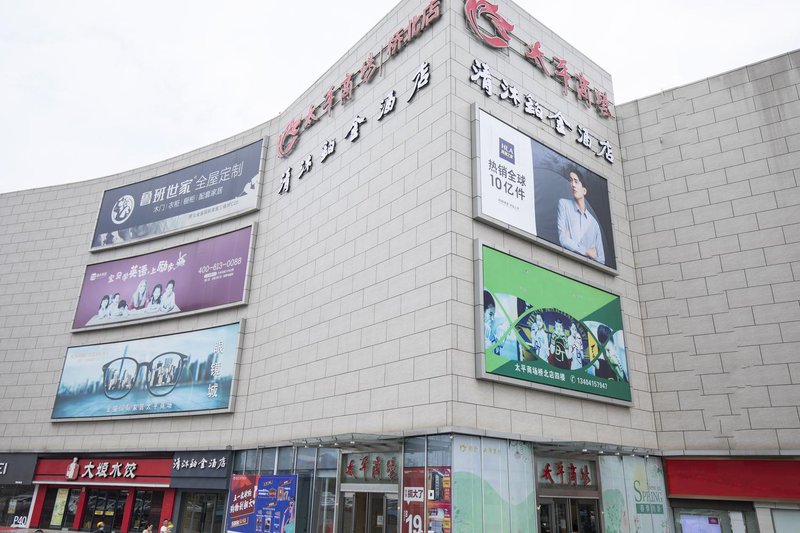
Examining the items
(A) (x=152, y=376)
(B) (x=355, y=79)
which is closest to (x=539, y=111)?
(B) (x=355, y=79)

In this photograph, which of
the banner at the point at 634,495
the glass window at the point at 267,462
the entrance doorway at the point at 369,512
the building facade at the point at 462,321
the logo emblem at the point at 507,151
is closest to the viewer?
the entrance doorway at the point at 369,512

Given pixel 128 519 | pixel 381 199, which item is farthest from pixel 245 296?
pixel 128 519

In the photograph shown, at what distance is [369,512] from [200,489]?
29.3 ft

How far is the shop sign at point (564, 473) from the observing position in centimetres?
1401

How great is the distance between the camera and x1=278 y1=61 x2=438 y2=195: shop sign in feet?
53.6

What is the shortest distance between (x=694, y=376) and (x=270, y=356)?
13.1m

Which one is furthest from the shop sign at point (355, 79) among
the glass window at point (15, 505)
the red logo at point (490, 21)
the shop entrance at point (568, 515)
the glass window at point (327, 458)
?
the glass window at point (15, 505)

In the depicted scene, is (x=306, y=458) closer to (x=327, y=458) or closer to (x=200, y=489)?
(x=327, y=458)

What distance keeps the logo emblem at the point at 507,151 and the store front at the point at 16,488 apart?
22.0 m

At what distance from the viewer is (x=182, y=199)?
990 inches

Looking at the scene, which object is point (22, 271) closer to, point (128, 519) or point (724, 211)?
point (128, 519)

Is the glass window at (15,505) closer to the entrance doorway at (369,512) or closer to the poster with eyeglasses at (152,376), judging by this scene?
the poster with eyeglasses at (152,376)

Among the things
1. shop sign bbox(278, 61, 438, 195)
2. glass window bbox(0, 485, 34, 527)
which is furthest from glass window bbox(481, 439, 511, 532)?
glass window bbox(0, 485, 34, 527)

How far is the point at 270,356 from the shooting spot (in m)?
19.3
